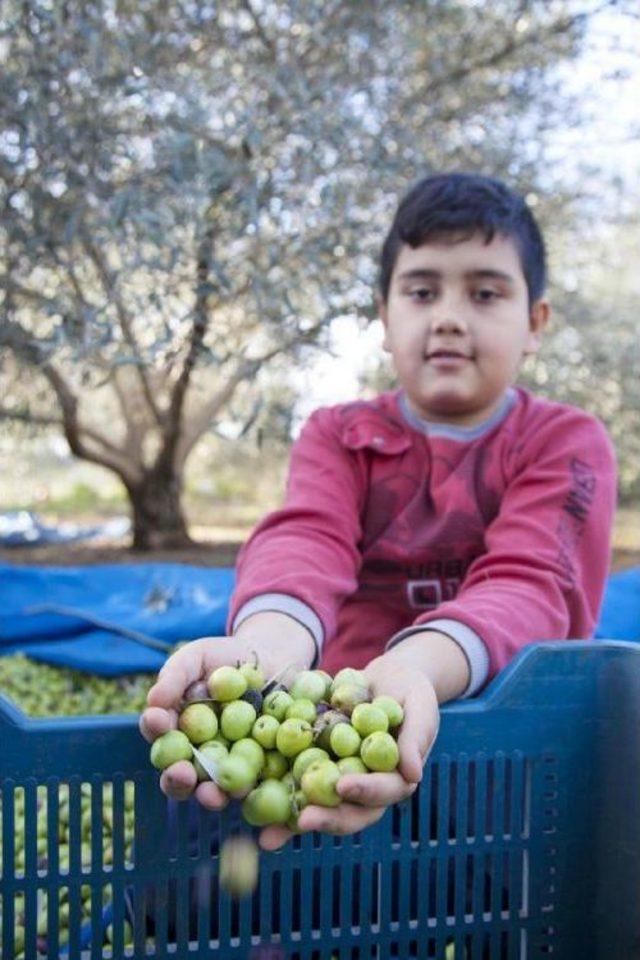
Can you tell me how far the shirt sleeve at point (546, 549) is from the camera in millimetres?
1577

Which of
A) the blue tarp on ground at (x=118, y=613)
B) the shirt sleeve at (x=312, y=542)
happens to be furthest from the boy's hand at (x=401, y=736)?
the blue tarp on ground at (x=118, y=613)

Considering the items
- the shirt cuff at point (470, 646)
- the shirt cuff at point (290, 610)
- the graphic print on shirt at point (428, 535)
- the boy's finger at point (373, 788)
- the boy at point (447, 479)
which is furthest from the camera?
the graphic print on shirt at point (428, 535)

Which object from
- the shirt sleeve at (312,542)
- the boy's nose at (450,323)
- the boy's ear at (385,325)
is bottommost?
the shirt sleeve at (312,542)

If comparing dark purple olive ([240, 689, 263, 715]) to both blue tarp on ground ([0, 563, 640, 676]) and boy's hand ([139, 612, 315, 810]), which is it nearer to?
boy's hand ([139, 612, 315, 810])

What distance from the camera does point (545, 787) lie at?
1.39 m

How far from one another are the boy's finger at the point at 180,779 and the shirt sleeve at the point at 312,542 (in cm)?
49

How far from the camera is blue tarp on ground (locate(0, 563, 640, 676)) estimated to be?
3475 millimetres

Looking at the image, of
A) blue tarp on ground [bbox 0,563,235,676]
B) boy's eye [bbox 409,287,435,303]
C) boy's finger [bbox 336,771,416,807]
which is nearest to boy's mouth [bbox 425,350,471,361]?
boy's eye [bbox 409,287,435,303]

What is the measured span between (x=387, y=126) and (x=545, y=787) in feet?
9.82

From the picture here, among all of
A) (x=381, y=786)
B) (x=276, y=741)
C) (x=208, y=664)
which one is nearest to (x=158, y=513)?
(x=208, y=664)

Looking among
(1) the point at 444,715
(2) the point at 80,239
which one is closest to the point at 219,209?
(2) the point at 80,239

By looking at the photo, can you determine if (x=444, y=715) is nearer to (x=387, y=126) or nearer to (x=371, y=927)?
(x=371, y=927)

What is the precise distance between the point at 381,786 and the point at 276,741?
0.49ft

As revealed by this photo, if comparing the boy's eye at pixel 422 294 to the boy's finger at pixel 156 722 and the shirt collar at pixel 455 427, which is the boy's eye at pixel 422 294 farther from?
the boy's finger at pixel 156 722
